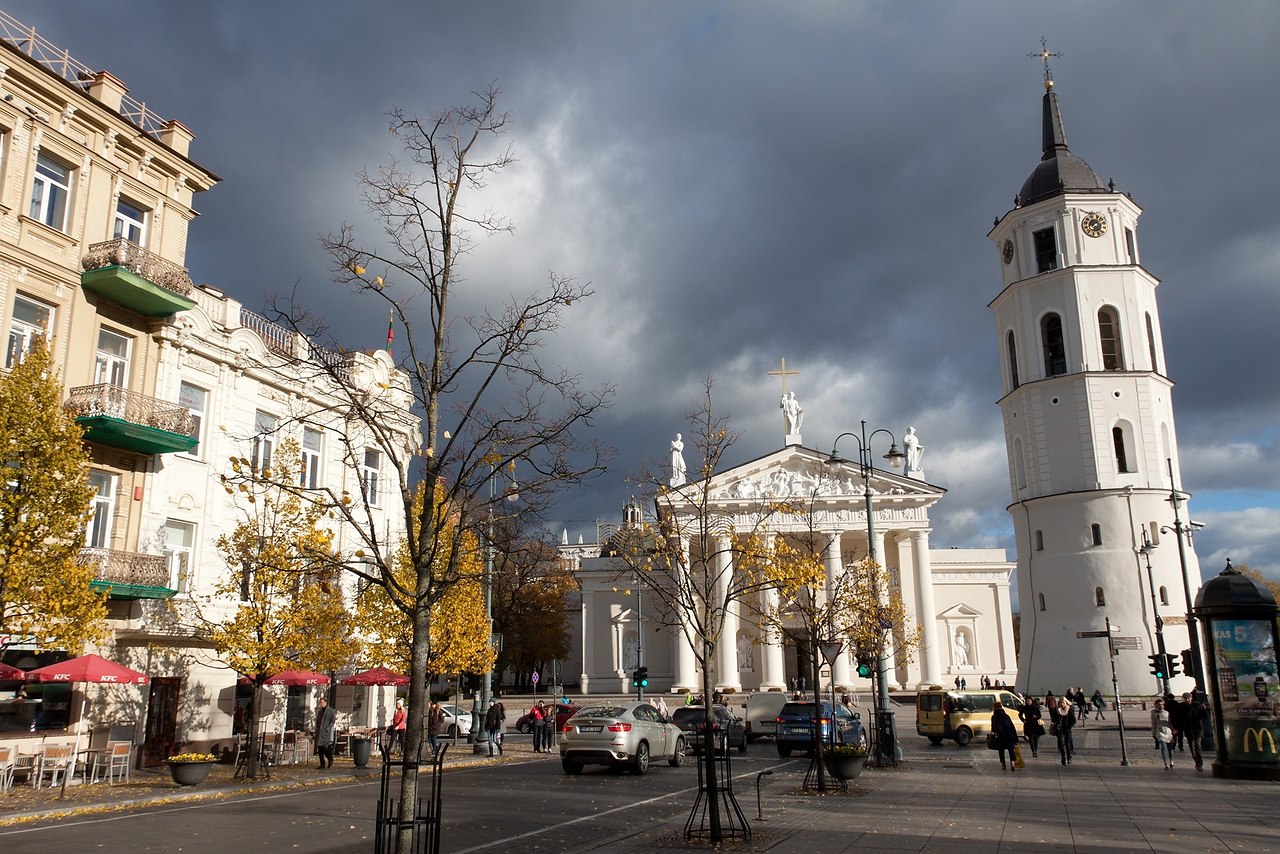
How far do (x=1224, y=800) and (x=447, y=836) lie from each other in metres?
13.3

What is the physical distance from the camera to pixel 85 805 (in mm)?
15938

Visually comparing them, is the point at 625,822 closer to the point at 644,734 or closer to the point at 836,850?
the point at 836,850

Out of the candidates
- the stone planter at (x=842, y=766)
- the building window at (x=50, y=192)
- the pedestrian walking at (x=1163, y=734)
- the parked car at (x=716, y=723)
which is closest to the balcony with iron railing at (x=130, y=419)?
the building window at (x=50, y=192)

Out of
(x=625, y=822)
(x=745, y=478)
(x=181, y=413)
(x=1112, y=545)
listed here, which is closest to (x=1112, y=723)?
(x=1112, y=545)

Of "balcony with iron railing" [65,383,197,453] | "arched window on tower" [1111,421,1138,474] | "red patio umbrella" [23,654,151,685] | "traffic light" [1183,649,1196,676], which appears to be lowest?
"traffic light" [1183,649,1196,676]

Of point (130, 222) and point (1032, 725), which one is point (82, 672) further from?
point (1032, 725)

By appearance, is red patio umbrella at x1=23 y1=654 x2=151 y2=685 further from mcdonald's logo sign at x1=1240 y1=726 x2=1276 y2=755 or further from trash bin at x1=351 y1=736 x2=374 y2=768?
mcdonald's logo sign at x1=1240 y1=726 x2=1276 y2=755

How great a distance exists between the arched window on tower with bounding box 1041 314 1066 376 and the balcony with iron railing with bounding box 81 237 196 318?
159ft

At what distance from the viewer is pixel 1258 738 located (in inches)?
750

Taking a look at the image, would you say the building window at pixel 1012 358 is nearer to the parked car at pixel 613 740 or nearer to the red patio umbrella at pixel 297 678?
the parked car at pixel 613 740

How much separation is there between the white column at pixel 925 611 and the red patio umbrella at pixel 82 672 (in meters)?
47.0

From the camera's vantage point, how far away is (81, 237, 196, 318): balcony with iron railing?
877 inches

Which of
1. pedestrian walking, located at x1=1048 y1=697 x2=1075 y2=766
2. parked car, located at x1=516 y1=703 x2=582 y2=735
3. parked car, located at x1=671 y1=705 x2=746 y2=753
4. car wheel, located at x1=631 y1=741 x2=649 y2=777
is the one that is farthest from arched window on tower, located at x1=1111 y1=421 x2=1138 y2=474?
car wheel, located at x1=631 y1=741 x2=649 y2=777

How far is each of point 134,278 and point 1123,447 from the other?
51081 millimetres
